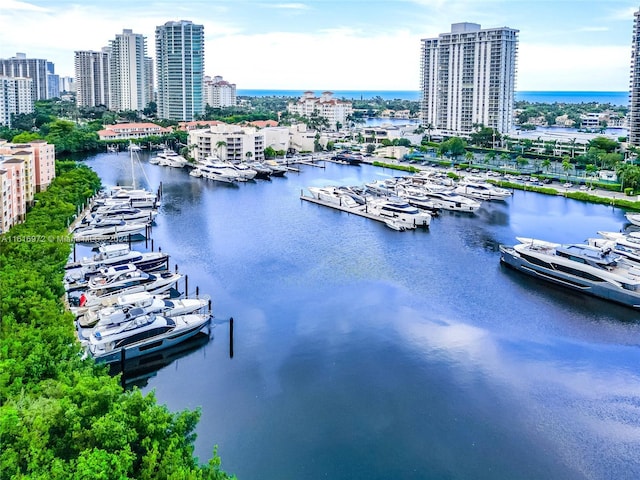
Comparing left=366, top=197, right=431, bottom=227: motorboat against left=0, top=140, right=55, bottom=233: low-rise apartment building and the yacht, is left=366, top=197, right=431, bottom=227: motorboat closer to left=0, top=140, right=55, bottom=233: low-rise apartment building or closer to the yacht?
the yacht

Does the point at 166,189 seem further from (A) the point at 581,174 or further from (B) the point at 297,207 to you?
(A) the point at 581,174

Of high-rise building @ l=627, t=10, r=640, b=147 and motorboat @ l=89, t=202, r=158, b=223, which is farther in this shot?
high-rise building @ l=627, t=10, r=640, b=147

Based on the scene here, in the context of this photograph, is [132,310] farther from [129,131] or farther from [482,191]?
[129,131]

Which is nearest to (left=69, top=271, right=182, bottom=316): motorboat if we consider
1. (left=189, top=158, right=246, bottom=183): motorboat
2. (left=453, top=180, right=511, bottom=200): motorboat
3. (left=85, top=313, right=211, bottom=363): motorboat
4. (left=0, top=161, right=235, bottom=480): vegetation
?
(left=85, top=313, right=211, bottom=363): motorboat

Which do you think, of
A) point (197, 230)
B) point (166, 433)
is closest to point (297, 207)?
point (197, 230)

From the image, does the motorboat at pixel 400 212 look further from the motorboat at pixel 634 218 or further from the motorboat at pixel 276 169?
the motorboat at pixel 276 169

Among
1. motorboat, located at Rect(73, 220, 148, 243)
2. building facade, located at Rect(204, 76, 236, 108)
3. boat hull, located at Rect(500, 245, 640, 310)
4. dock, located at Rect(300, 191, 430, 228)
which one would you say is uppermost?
building facade, located at Rect(204, 76, 236, 108)
